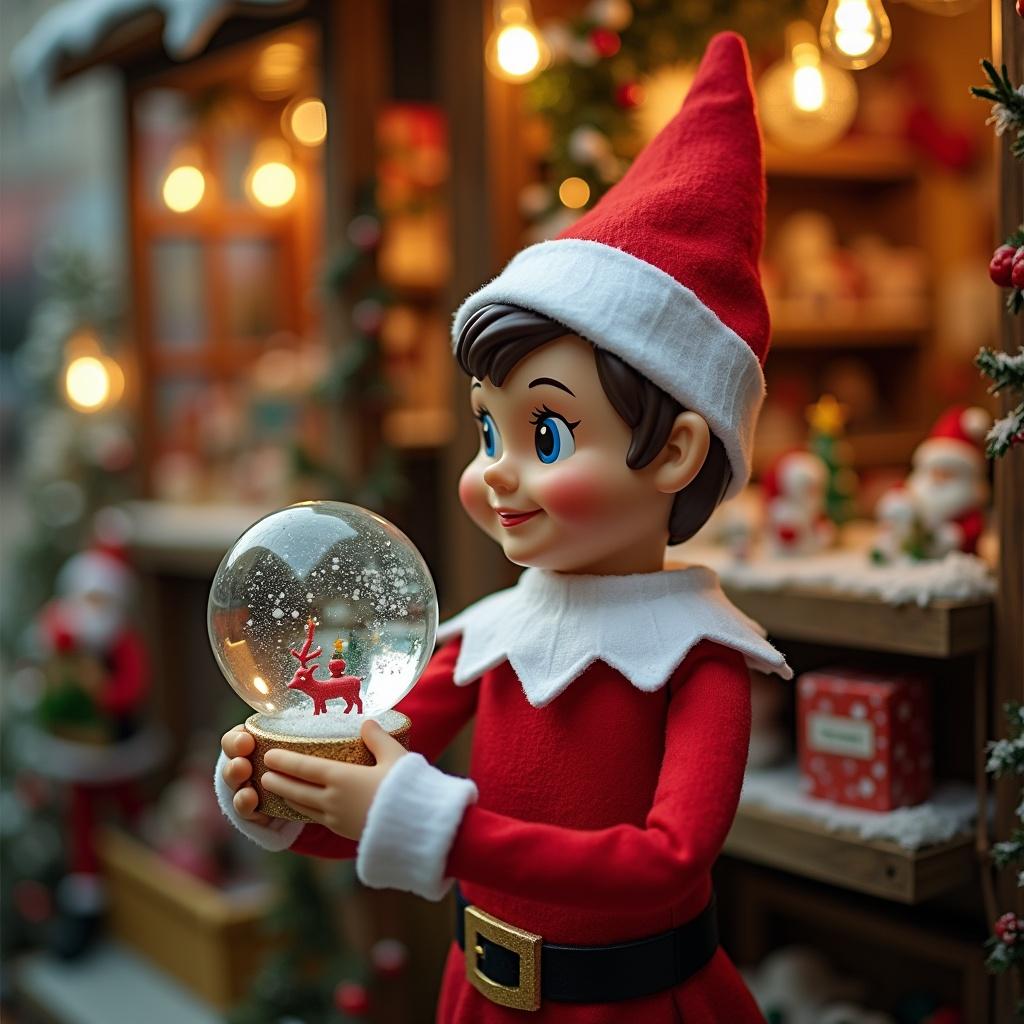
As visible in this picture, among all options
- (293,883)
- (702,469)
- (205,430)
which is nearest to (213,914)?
(293,883)

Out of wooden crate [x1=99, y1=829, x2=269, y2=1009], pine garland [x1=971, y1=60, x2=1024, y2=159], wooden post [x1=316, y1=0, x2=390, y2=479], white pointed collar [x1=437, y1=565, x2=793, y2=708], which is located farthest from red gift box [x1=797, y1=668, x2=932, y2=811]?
wooden crate [x1=99, y1=829, x2=269, y2=1009]

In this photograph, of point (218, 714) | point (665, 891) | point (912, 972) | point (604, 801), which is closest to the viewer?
point (665, 891)

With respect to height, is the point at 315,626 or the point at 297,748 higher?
the point at 315,626

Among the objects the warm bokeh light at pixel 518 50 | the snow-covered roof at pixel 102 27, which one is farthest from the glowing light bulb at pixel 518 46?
the snow-covered roof at pixel 102 27

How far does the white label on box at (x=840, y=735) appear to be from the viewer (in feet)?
5.93

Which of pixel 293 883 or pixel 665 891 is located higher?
pixel 665 891

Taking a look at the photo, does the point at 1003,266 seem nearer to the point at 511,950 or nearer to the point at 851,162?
the point at 511,950

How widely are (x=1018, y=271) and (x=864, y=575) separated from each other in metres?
0.65

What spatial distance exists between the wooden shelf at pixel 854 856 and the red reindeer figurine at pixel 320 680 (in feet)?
2.67

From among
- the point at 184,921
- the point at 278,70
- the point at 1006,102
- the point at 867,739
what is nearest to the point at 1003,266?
the point at 1006,102

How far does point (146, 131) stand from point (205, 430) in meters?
0.80

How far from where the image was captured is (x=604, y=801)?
4.40ft

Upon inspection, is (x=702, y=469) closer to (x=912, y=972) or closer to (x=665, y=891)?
(x=665, y=891)

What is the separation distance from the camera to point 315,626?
127cm
